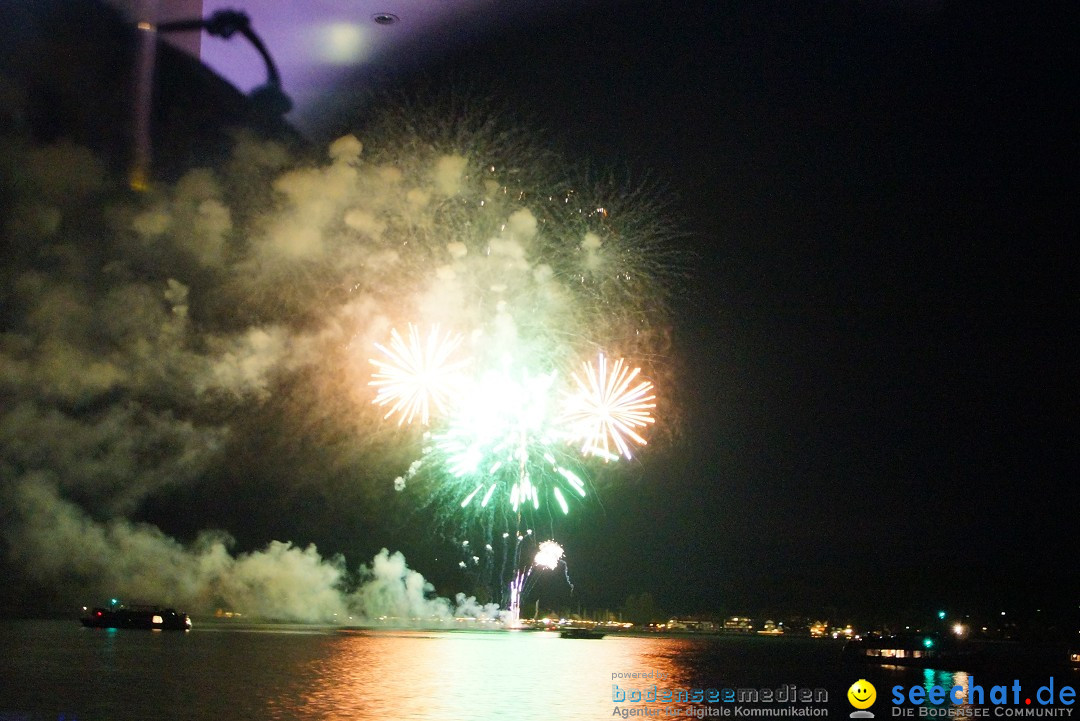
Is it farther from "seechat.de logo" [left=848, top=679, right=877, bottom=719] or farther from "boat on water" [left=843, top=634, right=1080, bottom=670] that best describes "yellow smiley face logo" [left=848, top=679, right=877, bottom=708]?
"boat on water" [left=843, top=634, right=1080, bottom=670]

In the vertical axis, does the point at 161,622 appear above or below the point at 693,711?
below

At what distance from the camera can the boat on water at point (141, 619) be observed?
274ft

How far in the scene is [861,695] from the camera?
84.3 feet

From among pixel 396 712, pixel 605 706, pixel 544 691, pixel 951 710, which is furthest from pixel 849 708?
pixel 396 712

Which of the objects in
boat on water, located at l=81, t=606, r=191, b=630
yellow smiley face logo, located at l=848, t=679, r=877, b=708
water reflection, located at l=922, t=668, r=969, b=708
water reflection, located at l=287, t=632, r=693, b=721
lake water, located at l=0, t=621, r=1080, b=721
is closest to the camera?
lake water, located at l=0, t=621, r=1080, b=721

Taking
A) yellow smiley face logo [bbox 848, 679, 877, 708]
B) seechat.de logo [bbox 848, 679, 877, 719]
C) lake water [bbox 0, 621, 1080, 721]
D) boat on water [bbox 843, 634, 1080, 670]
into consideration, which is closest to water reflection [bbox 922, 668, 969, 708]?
lake water [bbox 0, 621, 1080, 721]

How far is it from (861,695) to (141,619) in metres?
76.1

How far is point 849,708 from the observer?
23.5 m

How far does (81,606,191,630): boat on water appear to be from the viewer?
3292 inches

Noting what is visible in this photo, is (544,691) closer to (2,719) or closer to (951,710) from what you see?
(951,710)

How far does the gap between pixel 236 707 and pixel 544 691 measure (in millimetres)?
10361

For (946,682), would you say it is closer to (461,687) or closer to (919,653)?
(919,653)

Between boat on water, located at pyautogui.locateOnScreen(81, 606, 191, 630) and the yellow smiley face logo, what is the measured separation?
2868 inches

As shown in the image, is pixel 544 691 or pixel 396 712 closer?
pixel 396 712
